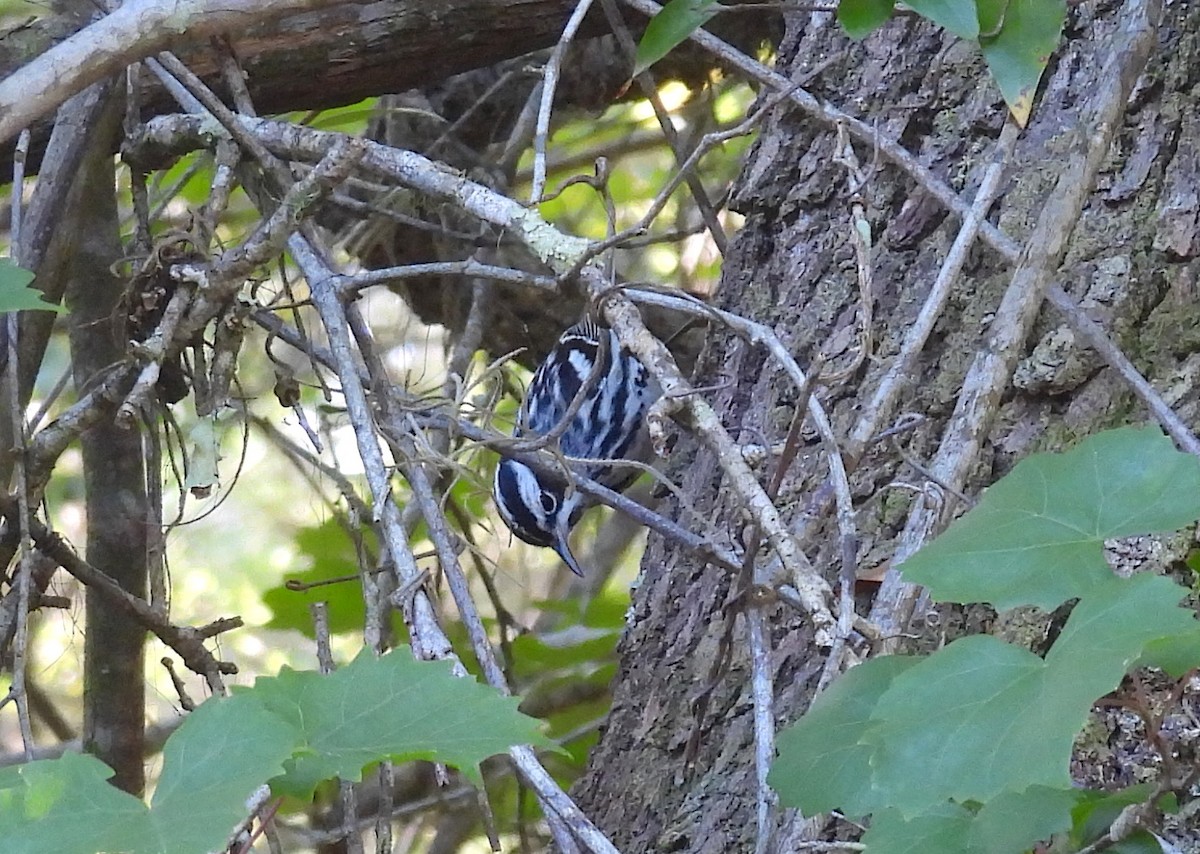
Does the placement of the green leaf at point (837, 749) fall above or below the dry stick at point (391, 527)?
below

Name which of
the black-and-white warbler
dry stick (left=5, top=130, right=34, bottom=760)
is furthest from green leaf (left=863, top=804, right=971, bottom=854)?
the black-and-white warbler

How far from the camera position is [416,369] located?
143 inches

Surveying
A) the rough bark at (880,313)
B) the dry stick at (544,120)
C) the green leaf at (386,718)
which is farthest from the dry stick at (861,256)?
the green leaf at (386,718)

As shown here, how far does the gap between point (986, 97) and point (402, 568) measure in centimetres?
114

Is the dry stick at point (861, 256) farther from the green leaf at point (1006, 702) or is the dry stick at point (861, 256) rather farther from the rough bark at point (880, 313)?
the green leaf at point (1006, 702)

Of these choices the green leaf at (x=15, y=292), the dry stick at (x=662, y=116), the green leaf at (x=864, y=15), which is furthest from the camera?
the dry stick at (x=662, y=116)

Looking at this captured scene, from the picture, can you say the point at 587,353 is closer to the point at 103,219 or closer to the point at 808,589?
the point at 103,219

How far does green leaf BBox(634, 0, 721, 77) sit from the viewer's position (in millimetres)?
1514

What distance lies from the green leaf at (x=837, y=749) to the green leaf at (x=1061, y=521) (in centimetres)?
9

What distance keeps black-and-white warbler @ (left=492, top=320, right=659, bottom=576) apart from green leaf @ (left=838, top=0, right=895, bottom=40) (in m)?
1.75

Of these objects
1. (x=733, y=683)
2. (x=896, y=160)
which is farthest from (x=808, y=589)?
(x=896, y=160)

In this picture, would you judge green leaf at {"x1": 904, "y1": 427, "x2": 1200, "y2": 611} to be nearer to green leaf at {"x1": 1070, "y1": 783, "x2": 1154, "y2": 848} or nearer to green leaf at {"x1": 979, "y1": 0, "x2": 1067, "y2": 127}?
green leaf at {"x1": 1070, "y1": 783, "x2": 1154, "y2": 848}

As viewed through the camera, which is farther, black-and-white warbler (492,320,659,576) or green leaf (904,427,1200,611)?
black-and-white warbler (492,320,659,576)

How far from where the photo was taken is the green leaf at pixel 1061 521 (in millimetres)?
945
